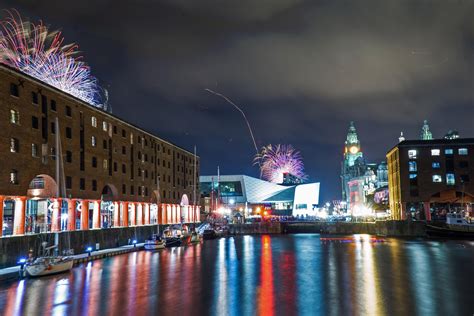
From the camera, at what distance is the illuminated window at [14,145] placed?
48.4 m

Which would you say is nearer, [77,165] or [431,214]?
[77,165]

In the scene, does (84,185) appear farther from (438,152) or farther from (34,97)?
(438,152)

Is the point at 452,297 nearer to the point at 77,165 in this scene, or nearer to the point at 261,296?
the point at 261,296

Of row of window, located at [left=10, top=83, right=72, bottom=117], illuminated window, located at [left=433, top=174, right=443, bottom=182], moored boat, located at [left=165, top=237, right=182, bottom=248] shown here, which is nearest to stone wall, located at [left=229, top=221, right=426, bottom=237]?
illuminated window, located at [left=433, top=174, right=443, bottom=182]

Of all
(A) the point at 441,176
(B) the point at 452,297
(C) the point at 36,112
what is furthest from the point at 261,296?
(A) the point at 441,176

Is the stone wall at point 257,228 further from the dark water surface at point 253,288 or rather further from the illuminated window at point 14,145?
the illuminated window at point 14,145

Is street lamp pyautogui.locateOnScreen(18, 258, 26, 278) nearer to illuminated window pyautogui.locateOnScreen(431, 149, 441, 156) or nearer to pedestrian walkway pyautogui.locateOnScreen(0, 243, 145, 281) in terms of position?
pedestrian walkway pyautogui.locateOnScreen(0, 243, 145, 281)

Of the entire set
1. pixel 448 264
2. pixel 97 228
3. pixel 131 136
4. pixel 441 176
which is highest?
pixel 131 136

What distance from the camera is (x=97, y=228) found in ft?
223

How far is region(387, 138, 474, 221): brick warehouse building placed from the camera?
114 metres

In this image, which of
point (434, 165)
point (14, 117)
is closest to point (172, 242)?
point (14, 117)

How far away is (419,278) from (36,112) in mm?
45487

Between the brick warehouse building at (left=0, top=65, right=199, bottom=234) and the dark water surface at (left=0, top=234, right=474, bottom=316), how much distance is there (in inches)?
483

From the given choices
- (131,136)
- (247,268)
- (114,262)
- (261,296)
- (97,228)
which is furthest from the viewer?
(131,136)
